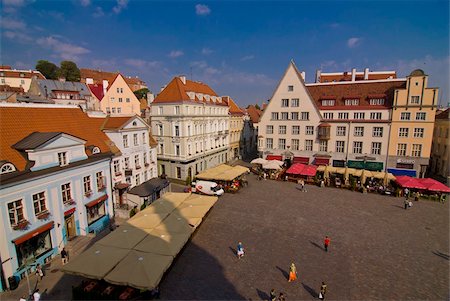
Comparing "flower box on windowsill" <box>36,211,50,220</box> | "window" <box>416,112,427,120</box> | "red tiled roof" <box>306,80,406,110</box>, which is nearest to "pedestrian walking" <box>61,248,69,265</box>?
"flower box on windowsill" <box>36,211,50,220</box>

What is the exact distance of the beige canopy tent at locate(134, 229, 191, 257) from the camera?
1623cm

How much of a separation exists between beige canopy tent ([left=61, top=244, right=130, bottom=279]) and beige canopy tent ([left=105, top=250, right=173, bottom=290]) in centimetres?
44

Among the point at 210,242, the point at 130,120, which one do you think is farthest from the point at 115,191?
the point at 210,242

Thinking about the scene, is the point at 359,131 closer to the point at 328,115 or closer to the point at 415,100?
the point at 328,115

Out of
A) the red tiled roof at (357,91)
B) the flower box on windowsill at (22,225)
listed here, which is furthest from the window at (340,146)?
the flower box on windowsill at (22,225)

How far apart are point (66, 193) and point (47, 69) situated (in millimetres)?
88009

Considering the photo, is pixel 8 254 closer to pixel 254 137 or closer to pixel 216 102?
pixel 216 102

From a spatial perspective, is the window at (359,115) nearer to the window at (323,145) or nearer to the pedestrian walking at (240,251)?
the window at (323,145)

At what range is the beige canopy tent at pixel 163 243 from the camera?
16227 millimetres

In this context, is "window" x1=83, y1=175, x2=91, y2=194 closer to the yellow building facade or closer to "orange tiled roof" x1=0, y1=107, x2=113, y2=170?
"orange tiled roof" x1=0, y1=107, x2=113, y2=170

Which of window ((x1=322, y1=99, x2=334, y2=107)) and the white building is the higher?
window ((x1=322, y1=99, x2=334, y2=107))

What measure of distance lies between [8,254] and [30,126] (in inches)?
396

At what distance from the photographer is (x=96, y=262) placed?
14789 millimetres

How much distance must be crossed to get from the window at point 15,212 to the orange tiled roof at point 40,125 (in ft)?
8.12
